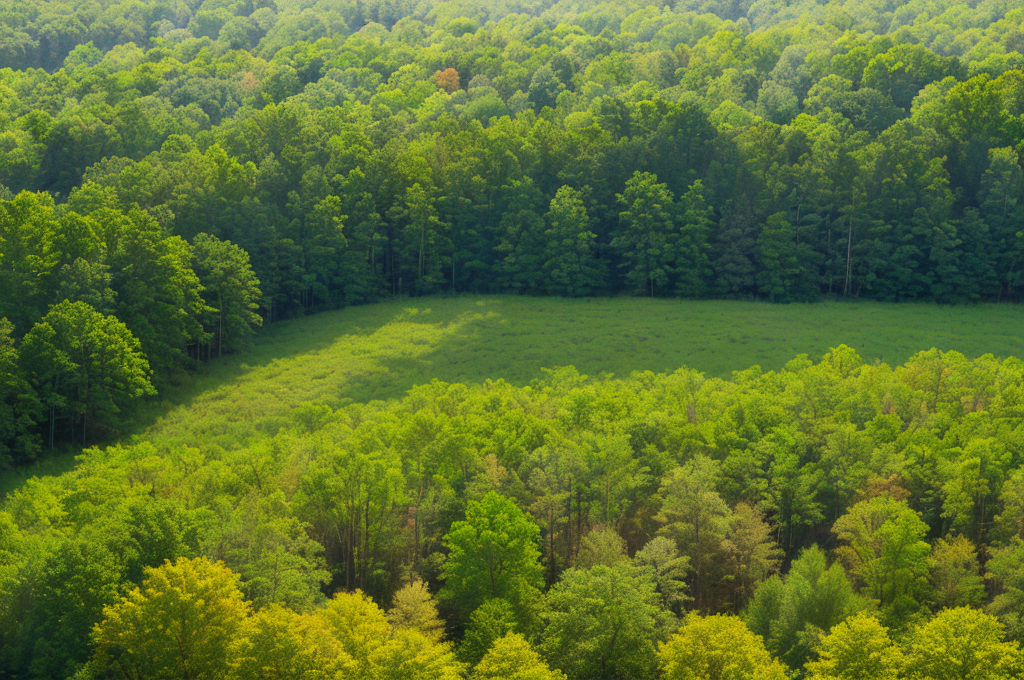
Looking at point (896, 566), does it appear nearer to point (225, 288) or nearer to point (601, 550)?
point (601, 550)

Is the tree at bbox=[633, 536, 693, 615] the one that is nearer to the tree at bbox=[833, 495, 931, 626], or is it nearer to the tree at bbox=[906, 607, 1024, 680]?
the tree at bbox=[833, 495, 931, 626]

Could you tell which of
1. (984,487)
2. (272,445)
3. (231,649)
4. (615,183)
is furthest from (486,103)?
(231,649)

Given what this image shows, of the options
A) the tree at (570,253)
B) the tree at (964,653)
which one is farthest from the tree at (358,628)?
the tree at (570,253)

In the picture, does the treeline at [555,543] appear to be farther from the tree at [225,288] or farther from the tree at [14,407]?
the tree at [225,288]

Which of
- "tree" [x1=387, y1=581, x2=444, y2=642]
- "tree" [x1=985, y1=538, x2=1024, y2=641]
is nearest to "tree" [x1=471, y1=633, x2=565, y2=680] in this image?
"tree" [x1=387, y1=581, x2=444, y2=642]

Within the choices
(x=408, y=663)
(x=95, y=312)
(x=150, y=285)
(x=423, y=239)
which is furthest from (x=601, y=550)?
(x=423, y=239)

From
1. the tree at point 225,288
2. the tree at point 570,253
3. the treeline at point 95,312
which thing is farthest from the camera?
the tree at point 570,253
